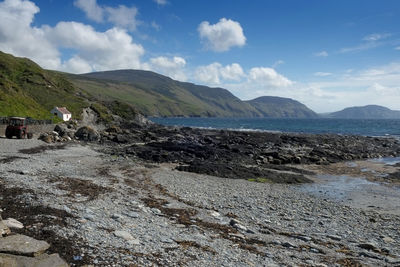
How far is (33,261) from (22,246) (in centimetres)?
88

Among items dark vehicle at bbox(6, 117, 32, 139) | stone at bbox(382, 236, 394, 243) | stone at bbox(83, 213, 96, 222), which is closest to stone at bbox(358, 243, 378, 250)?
stone at bbox(382, 236, 394, 243)

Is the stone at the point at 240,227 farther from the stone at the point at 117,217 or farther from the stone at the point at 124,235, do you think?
the stone at the point at 124,235

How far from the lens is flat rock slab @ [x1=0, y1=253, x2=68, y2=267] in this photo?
741 centimetres

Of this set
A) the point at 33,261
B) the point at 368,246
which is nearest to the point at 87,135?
the point at 33,261

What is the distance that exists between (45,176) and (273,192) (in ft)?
63.6

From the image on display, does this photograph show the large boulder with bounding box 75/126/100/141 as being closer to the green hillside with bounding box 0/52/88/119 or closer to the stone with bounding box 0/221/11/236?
the green hillside with bounding box 0/52/88/119

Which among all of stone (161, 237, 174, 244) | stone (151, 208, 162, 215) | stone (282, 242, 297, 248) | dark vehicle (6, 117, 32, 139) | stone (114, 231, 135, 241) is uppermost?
dark vehicle (6, 117, 32, 139)

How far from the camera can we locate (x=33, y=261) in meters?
7.97

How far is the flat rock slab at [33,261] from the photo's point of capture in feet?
24.3

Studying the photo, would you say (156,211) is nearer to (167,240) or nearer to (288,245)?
(167,240)

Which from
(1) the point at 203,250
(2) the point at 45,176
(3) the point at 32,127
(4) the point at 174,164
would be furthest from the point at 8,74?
(1) the point at 203,250

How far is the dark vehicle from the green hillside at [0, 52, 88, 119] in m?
18.3

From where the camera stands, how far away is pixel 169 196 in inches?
848

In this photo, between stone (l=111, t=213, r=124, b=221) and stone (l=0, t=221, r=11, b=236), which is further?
stone (l=111, t=213, r=124, b=221)
